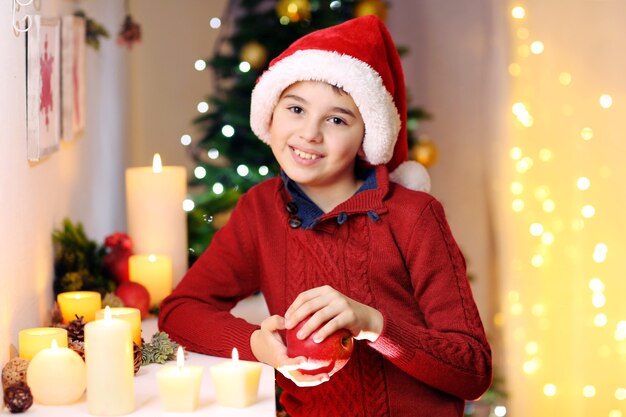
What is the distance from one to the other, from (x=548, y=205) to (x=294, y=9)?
104 cm

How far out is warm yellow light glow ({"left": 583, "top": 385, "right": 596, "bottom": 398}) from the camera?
9.32ft

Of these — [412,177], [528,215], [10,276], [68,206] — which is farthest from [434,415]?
[528,215]

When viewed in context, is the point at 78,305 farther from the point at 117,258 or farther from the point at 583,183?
the point at 583,183

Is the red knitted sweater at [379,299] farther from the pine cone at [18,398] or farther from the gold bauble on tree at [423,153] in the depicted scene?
Result: the gold bauble on tree at [423,153]

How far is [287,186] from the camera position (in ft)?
5.72

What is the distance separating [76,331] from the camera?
1.58m

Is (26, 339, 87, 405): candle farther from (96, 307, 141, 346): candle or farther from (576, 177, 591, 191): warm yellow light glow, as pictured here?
(576, 177, 591, 191): warm yellow light glow

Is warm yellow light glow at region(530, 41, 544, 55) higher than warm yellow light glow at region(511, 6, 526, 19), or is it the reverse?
warm yellow light glow at region(511, 6, 526, 19)

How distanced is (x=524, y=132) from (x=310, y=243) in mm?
1613

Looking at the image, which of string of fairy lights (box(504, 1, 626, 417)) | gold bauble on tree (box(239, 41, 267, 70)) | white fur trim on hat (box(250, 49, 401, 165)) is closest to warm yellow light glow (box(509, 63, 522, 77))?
string of fairy lights (box(504, 1, 626, 417))

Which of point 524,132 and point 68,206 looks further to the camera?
point 524,132

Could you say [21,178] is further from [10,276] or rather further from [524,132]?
[524,132]

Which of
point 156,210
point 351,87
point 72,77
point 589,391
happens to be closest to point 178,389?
point 351,87

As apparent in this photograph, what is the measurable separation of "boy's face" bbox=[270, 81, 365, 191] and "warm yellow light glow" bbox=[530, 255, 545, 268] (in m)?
1.51
